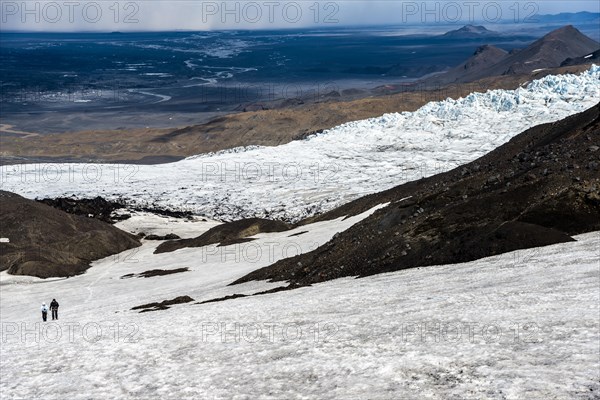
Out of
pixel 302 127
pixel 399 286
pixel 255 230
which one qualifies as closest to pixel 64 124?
pixel 302 127

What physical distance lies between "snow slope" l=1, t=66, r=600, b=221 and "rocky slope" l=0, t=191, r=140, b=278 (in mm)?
17637

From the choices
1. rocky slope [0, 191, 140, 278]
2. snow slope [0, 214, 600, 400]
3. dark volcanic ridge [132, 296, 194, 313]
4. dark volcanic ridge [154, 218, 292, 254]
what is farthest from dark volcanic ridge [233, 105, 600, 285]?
rocky slope [0, 191, 140, 278]

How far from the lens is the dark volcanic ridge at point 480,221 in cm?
2970

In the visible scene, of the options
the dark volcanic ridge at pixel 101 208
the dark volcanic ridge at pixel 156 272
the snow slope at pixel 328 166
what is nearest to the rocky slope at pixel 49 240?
the dark volcanic ridge at pixel 101 208

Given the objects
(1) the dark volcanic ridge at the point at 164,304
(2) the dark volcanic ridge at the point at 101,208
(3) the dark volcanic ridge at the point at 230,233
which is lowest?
(2) the dark volcanic ridge at the point at 101,208

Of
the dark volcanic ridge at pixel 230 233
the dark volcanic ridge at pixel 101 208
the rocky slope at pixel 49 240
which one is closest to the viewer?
the rocky slope at pixel 49 240

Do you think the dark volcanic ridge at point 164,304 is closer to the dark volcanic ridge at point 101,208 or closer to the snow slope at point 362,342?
the snow slope at point 362,342

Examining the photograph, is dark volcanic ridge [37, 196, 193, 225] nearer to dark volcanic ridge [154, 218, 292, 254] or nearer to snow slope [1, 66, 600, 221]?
snow slope [1, 66, 600, 221]

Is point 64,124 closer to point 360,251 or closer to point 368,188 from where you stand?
point 368,188

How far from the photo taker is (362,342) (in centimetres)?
1906

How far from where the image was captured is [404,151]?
110875mm

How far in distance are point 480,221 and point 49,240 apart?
156 feet

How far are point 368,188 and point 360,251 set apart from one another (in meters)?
55.9

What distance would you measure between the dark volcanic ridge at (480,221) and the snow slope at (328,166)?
41.8 meters
